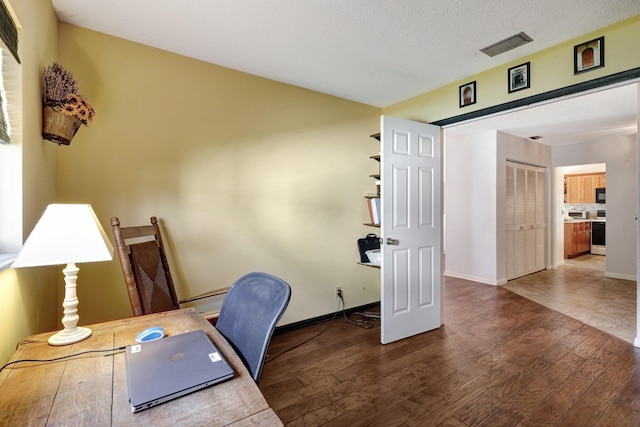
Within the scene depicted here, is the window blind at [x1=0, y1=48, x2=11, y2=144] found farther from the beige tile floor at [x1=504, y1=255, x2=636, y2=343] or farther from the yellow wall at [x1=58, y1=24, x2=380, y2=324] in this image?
the beige tile floor at [x1=504, y1=255, x2=636, y2=343]

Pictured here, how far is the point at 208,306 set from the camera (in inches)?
96.9

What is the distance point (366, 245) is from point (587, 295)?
10.8 ft

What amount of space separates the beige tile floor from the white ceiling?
280cm

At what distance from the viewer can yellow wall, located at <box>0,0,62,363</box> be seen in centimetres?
112

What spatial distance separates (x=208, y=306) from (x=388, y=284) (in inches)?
61.6

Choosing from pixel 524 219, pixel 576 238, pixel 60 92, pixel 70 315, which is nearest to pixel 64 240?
pixel 70 315

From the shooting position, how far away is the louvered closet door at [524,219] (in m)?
4.79

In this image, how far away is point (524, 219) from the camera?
5.05m

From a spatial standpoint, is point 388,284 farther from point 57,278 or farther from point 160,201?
point 57,278

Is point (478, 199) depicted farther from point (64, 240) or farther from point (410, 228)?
point (64, 240)

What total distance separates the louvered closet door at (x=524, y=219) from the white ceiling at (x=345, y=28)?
10.1 feet

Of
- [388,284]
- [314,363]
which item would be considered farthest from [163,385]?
[388,284]

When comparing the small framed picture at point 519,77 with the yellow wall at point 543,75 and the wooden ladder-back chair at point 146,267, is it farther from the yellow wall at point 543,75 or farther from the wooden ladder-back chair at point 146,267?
the wooden ladder-back chair at point 146,267

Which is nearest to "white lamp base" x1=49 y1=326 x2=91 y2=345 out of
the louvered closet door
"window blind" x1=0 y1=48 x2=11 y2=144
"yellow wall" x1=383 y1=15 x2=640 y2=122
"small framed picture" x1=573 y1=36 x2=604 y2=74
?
"window blind" x1=0 y1=48 x2=11 y2=144
